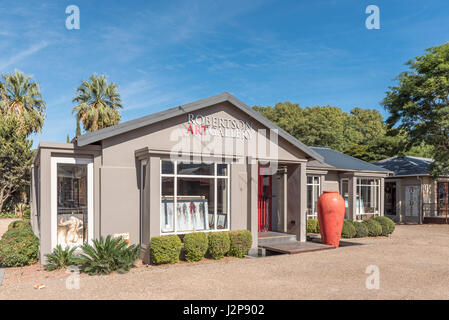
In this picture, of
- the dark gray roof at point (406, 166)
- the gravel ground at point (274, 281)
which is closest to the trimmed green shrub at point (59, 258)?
the gravel ground at point (274, 281)

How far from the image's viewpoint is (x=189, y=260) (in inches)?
359

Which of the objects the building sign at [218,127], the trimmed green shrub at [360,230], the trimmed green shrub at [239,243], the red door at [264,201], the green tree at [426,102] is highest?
the green tree at [426,102]

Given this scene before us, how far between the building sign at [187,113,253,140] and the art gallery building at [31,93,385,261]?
0.03 m

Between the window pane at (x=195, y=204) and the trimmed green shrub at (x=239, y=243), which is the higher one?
the window pane at (x=195, y=204)

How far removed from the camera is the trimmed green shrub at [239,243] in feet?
32.1

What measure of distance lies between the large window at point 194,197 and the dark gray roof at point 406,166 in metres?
15.2

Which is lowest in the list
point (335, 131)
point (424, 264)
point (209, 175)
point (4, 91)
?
point (424, 264)

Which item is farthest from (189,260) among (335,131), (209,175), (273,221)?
(335,131)

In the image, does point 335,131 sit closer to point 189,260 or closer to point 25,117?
point 25,117

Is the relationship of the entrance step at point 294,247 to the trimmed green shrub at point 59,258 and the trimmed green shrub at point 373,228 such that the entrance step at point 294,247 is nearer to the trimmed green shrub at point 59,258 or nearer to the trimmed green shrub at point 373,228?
the trimmed green shrub at point 373,228

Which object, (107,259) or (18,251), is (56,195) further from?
(107,259)

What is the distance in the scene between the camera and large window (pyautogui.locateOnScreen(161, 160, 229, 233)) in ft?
31.2

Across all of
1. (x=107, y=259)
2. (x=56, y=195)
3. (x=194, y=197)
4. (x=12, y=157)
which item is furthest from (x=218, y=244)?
(x=12, y=157)

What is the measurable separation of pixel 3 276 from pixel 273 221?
9062 millimetres
